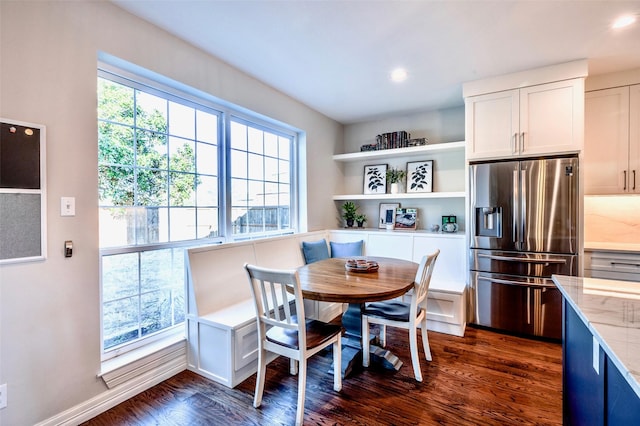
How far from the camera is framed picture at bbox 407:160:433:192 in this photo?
402 cm

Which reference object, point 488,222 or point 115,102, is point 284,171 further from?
point 488,222

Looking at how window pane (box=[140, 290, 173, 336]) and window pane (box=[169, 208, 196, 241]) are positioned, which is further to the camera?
window pane (box=[169, 208, 196, 241])

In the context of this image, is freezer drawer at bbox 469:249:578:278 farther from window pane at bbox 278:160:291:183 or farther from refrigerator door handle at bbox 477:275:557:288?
window pane at bbox 278:160:291:183

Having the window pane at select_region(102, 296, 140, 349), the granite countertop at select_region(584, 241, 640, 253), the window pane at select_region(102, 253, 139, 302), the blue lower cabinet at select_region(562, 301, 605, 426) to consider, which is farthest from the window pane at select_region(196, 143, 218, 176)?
the granite countertop at select_region(584, 241, 640, 253)

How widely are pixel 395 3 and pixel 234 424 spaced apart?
280cm

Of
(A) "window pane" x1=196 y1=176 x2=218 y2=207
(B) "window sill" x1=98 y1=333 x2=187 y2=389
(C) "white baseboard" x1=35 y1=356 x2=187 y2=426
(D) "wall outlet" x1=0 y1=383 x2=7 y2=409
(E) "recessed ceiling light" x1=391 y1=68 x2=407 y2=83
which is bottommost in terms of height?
(C) "white baseboard" x1=35 y1=356 x2=187 y2=426

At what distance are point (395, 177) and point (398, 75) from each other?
61.1 inches

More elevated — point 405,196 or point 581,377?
point 405,196

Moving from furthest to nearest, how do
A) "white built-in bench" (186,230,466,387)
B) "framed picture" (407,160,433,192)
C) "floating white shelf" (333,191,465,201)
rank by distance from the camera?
"framed picture" (407,160,433,192), "floating white shelf" (333,191,465,201), "white built-in bench" (186,230,466,387)

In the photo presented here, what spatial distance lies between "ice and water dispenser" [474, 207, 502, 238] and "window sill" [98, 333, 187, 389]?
2989 millimetres

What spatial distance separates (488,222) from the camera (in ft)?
10.0

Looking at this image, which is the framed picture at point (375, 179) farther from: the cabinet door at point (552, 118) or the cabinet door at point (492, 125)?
the cabinet door at point (552, 118)

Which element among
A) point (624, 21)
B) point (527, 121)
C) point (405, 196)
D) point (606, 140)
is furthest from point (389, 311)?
point (606, 140)

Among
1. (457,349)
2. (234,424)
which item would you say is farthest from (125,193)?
(457,349)
